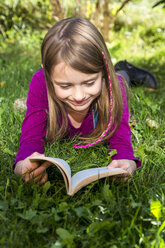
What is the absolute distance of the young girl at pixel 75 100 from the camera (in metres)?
1.65

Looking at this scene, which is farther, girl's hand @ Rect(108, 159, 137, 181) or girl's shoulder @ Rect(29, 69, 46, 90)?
girl's shoulder @ Rect(29, 69, 46, 90)

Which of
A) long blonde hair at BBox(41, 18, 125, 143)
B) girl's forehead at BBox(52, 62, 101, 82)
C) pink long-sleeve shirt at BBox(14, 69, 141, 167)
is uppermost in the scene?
long blonde hair at BBox(41, 18, 125, 143)

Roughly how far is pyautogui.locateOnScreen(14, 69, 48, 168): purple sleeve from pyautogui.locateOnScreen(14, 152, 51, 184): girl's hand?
246mm

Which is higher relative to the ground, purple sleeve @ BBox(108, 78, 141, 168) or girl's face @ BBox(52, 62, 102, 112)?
girl's face @ BBox(52, 62, 102, 112)

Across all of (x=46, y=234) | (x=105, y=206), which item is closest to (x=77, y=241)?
(x=46, y=234)

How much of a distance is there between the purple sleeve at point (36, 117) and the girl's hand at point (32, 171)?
246mm

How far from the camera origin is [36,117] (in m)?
2.05

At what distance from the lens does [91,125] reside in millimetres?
2195

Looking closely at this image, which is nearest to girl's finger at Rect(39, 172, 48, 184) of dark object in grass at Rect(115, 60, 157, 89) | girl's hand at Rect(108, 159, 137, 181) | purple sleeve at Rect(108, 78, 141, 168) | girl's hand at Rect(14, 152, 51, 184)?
girl's hand at Rect(14, 152, 51, 184)

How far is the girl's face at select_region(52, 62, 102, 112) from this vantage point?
164 cm

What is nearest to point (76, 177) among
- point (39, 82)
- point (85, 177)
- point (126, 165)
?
point (85, 177)

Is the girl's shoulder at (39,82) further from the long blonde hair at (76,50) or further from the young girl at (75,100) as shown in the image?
the long blonde hair at (76,50)

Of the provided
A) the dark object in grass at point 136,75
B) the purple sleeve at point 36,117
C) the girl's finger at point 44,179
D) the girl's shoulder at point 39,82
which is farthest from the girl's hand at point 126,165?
the dark object in grass at point 136,75

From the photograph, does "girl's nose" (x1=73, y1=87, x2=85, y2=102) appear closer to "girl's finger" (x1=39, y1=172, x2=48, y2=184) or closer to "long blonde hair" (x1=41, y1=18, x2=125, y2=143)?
"long blonde hair" (x1=41, y1=18, x2=125, y2=143)
